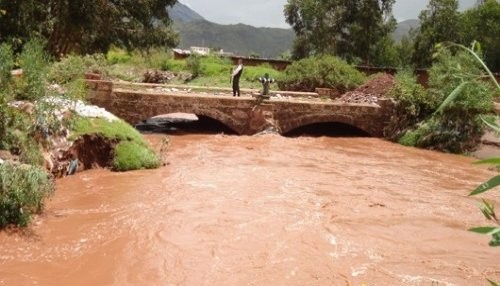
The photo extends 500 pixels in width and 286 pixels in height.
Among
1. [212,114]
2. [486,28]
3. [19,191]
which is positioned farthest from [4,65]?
[486,28]

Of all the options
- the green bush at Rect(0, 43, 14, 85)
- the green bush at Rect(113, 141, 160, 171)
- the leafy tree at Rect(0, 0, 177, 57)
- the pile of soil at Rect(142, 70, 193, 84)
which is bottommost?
the green bush at Rect(113, 141, 160, 171)

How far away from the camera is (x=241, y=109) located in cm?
1819

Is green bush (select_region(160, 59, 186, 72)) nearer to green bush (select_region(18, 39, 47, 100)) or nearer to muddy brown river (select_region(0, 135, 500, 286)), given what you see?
muddy brown river (select_region(0, 135, 500, 286))

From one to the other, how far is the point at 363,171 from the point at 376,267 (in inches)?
277

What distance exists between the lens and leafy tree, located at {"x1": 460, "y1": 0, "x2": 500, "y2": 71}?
40.9 m

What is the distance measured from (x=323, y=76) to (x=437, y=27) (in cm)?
2131

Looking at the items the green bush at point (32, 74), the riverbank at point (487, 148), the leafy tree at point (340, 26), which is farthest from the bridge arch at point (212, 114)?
the leafy tree at point (340, 26)

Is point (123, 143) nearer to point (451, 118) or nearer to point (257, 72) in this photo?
point (451, 118)

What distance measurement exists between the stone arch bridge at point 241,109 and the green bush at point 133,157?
172 inches

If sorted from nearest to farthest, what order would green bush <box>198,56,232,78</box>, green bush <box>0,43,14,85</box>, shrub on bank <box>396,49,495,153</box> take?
green bush <box>0,43,14,85</box>
shrub on bank <box>396,49,495,153</box>
green bush <box>198,56,232,78</box>

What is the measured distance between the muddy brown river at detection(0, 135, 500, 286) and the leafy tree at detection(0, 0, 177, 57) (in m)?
7.16

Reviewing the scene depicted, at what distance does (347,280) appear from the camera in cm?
666

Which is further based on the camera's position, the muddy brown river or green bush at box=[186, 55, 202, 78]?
green bush at box=[186, 55, 202, 78]

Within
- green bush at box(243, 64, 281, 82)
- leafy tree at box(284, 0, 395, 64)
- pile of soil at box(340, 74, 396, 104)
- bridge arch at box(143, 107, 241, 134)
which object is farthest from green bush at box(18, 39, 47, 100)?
leafy tree at box(284, 0, 395, 64)
